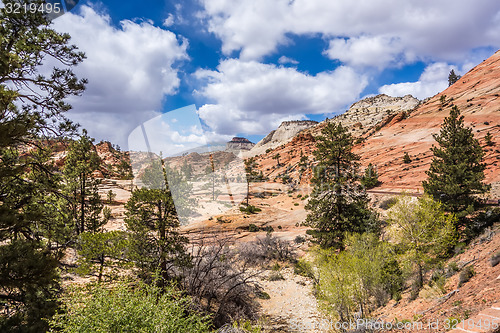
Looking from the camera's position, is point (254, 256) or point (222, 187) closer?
point (254, 256)

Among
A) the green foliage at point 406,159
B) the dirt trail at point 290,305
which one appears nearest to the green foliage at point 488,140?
the green foliage at point 406,159

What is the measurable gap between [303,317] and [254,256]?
11.8 meters

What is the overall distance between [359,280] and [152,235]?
37.3 ft

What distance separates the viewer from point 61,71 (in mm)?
7074

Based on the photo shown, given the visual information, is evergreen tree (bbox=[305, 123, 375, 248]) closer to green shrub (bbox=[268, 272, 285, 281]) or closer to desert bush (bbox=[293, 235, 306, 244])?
green shrub (bbox=[268, 272, 285, 281])

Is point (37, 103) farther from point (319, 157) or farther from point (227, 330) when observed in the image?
point (319, 157)

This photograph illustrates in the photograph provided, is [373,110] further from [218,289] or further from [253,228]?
[218,289]

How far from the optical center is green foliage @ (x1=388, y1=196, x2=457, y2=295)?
13062 millimetres

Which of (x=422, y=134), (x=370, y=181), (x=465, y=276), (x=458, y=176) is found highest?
(x=422, y=134)

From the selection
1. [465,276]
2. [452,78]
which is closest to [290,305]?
[465,276]

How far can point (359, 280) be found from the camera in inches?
492

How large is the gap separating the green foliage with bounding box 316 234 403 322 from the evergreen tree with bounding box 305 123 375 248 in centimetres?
398

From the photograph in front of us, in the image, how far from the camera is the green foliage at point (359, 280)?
37.4 feet

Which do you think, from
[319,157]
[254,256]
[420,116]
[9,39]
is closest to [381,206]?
[319,157]
